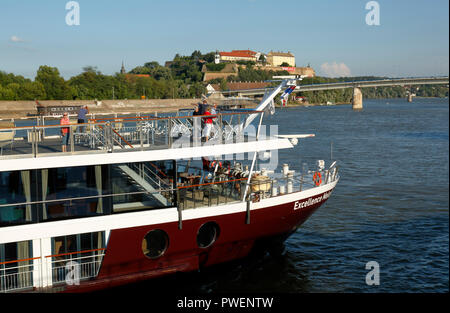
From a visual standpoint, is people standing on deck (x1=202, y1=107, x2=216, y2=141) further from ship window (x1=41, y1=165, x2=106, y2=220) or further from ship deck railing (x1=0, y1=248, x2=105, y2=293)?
ship deck railing (x1=0, y1=248, x2=105, y2=293)

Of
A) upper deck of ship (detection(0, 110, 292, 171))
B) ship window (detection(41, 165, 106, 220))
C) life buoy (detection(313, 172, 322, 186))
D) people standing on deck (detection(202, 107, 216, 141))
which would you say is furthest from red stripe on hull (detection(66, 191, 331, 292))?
people standing on deck (detection(202, 107, 216, 141))

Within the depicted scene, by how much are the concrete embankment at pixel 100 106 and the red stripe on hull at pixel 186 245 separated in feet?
185

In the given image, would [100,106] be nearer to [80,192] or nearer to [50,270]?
[80,192]

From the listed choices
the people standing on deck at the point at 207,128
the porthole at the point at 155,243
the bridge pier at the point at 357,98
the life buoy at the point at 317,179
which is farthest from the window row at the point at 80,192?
the bridge pier at the point at 357,98

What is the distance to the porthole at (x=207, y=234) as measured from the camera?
10.9m

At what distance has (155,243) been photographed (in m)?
10.3

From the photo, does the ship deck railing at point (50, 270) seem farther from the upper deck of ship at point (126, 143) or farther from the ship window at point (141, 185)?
the upper deck of ship at point (126, 143)

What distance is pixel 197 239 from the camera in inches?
428

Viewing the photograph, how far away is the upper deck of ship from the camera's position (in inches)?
369

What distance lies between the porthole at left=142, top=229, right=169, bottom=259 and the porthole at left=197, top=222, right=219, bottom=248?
0.91m
